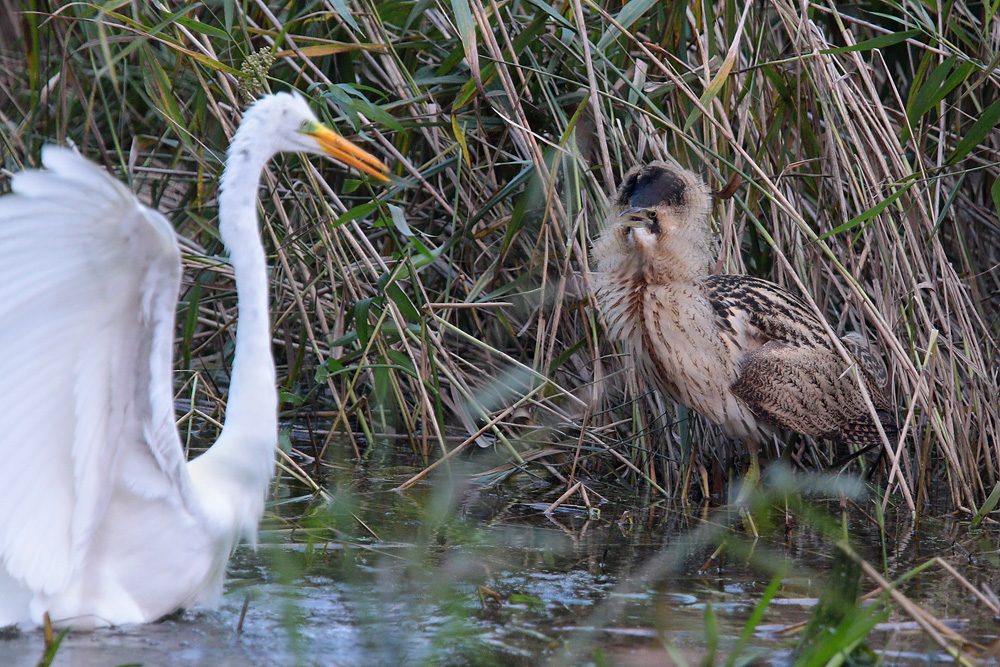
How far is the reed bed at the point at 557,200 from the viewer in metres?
4.36

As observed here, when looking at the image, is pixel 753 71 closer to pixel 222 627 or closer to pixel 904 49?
A: pixel 904 49

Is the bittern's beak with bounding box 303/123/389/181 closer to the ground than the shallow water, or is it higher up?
higher up

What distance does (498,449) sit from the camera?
16.5 feet

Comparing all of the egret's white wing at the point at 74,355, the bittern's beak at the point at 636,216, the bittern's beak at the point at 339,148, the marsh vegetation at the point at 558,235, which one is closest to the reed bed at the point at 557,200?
the marsh vegetation at the point at 558,235

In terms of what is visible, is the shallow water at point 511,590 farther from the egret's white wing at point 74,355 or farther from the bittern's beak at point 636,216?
the bittern's beak at point 636,216

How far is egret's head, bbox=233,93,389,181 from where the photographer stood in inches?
120

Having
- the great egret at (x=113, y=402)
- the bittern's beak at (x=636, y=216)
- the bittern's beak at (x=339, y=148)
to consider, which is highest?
the bittern's beak at (x=339, y=148)

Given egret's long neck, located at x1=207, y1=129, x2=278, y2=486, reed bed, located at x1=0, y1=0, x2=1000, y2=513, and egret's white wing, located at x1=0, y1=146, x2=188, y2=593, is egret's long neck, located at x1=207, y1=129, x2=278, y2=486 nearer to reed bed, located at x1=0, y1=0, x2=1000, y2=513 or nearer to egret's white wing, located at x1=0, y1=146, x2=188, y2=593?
egret's white wing, located at x1=0, y1=146, x2=188, y2=593

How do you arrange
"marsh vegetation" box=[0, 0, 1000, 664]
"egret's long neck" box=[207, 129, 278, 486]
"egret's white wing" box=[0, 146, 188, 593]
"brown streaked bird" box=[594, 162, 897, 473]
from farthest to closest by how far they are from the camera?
"brown streaked bird" box=[594, 162, 897, 473] < "marsh vegetation" box=[0, 0, 1000, 664] < "egret's long neck" box=[207, 129, 278, 486] < "egret's white wing" box=[0, 146, 188, 593]

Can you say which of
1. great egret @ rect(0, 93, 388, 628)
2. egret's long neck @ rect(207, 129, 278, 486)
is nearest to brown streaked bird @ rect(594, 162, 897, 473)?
great egret @ rect(0, 93, 388, 628)

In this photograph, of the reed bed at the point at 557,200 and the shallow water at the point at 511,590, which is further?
the reed bed at the point at 557,200

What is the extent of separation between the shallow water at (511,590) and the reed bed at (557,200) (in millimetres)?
367

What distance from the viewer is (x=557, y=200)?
4.71 meters

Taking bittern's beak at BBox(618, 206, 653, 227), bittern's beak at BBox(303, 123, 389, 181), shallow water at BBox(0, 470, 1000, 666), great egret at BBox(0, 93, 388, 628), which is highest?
bittern's beak at BBox(303, 123, 389, 181)
